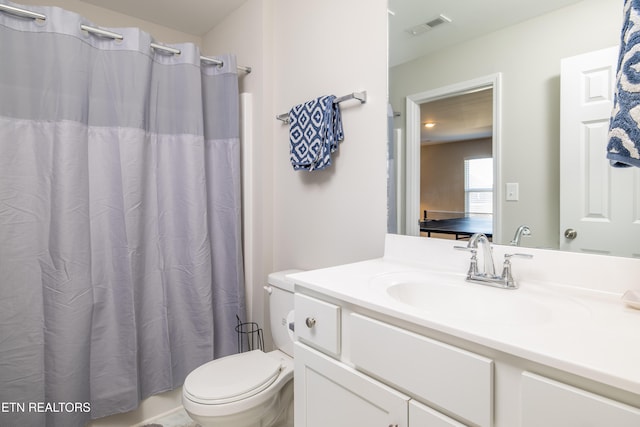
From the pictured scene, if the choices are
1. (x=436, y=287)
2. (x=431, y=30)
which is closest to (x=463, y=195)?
(x=436, y=287)

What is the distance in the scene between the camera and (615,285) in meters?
0.88

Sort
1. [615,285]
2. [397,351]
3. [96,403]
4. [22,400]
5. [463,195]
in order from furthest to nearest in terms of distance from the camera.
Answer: [96,403]
[22,400]
[463,195]
[615,285]
[397,351]

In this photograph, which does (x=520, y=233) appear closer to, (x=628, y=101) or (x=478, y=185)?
(x=478, y=185)

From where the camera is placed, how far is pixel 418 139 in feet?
4.51

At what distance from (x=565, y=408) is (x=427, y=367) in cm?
25

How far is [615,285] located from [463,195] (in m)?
0.50

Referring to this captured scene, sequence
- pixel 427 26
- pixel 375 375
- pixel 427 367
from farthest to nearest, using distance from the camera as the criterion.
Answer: pixel 427 26 → pixel 375 375 → pixel 427 367

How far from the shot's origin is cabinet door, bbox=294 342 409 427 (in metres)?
0.80

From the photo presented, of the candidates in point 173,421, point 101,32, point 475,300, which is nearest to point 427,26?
point 475,300

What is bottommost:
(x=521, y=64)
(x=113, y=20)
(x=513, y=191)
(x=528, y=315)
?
(x=528, y=315)

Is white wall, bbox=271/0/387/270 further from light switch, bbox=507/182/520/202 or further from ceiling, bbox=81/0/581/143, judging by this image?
light switch, bbox=507/182/520/202

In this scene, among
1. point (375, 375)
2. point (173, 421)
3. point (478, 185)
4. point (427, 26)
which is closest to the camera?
point (375, 375)

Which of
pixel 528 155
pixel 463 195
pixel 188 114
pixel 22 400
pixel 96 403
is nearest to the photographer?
pixel 528 155

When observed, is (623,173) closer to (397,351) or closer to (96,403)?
(397,351)
